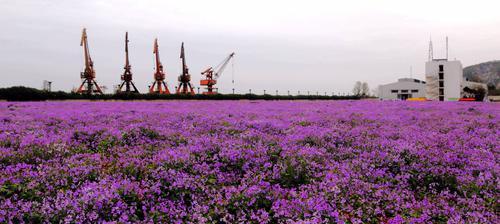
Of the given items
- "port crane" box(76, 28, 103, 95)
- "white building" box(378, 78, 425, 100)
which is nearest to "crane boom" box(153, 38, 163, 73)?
"port crane" box(76, 28, 103, 95)

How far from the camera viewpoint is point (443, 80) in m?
140

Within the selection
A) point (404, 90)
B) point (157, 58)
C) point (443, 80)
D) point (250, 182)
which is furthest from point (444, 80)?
point (250, 182)

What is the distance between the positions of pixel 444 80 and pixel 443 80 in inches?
16.7

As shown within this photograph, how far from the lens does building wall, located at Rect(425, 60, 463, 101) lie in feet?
449

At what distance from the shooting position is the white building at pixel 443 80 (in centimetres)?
13700

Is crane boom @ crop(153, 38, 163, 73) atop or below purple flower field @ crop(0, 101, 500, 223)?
atop

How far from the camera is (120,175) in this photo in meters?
5.31

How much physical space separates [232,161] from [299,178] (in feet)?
4.41

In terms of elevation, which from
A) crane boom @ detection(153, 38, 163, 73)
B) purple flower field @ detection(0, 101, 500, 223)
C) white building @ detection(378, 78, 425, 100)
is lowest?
purple flower field @ detection(0, 101, 500, 223)

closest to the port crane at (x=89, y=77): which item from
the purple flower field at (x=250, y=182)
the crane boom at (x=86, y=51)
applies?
the crane boom at (x=86, y=51)

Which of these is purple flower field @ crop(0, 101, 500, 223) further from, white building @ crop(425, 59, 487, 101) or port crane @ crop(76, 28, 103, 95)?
white building @ crop(425, 59, 487, 101)

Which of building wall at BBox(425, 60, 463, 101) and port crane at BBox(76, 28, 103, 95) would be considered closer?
port crane at BBox(76, 28, 103, 95)

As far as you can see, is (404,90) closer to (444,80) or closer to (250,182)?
(444,80)

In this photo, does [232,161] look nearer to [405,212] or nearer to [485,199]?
[405,212]
